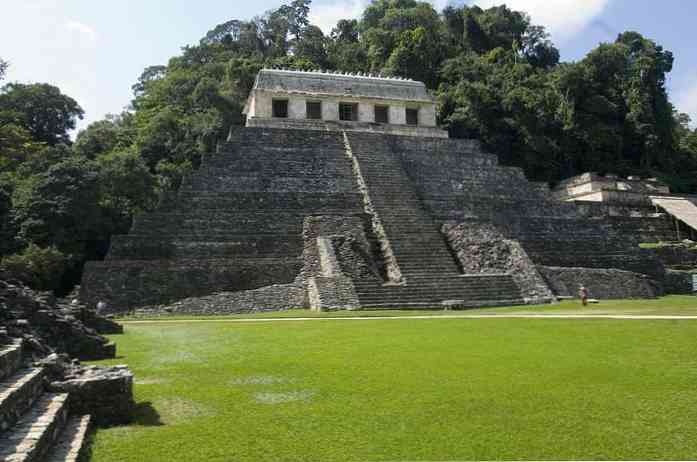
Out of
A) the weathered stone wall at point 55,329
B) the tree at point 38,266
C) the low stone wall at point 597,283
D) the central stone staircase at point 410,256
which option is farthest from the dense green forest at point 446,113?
the low stone wall at point 597,283

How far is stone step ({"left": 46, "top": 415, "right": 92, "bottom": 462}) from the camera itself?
395 cm

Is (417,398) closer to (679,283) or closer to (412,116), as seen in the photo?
(679,283)

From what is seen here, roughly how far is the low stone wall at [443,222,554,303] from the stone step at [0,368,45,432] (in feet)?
45.2

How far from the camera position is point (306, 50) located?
55.0 meters

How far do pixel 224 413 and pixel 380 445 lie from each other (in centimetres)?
150

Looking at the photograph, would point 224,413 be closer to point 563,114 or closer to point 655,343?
point 655,343

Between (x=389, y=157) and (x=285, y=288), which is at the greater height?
(x=389, y=157)

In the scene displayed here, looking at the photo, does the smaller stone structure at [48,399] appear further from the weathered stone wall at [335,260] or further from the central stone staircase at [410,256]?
the central stone staircase at [410,256]

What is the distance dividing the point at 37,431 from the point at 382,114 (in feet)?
88.8

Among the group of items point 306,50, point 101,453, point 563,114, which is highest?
point 306,50

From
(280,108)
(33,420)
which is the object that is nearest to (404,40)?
(280,108)

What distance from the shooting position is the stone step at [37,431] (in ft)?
11.8

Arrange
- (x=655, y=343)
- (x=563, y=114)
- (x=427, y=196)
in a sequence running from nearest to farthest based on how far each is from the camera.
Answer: (x=655, y=343)
(x=427, y=196)
(x=563, y=114)

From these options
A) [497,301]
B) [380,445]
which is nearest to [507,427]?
[380,445]
